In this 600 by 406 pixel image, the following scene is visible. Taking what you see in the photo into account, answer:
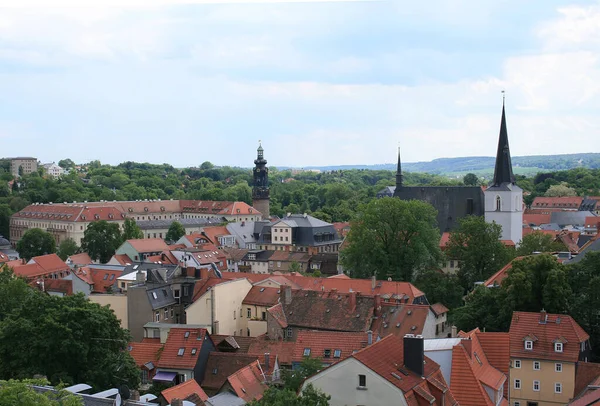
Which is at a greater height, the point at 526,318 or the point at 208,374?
the point at 526,318

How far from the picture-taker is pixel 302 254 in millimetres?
92500

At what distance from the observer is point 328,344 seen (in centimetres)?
4059

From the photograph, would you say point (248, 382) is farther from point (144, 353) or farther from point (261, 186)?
point (261, 186)

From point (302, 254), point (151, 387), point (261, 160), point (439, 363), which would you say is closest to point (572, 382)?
point (439, 363)

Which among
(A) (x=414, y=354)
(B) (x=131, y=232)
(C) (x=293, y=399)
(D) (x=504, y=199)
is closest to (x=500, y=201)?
(D) (x=504, y=199)

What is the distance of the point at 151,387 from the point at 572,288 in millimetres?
25068

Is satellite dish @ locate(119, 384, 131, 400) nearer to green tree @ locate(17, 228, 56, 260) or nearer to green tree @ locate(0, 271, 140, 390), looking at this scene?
green tree @ locate(0, 271, 140, 390)

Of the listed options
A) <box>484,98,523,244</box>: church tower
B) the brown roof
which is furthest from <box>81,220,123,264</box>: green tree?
the brown roof

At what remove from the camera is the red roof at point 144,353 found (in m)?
42.5

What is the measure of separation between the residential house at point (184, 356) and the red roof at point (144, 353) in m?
0.95

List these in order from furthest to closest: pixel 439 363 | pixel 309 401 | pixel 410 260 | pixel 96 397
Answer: pixel 410 260, pixel 439 363, pixel 96 397, pixel 309 401

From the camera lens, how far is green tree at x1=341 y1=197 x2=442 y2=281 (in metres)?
66.4

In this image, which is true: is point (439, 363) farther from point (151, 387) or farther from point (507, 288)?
point (151, 387)

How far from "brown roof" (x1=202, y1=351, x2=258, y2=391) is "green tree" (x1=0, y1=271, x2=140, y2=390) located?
170 inches
